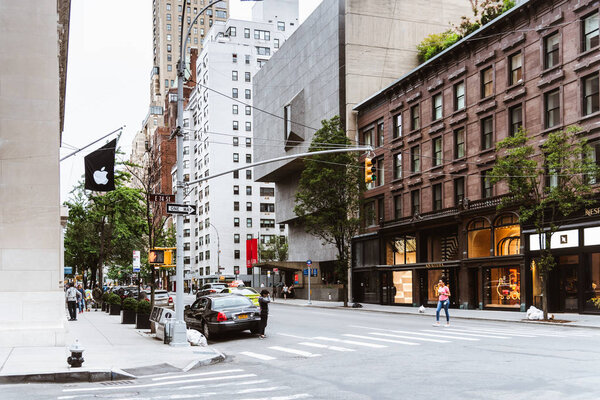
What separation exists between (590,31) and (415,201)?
18520 millimetres

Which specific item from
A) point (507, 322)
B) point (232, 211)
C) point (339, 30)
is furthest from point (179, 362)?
point (232, 211)

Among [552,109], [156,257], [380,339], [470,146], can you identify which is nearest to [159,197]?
[156,257]

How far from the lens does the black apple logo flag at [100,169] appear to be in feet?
70.5

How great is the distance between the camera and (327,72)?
194ft

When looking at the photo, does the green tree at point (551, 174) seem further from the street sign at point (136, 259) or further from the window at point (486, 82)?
the street sign at point (136, 259)

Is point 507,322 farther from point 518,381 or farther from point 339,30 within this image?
point 339,30

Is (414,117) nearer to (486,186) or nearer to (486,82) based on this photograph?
(486,82)

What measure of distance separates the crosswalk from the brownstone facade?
37.1ft

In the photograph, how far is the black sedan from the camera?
22.1 m

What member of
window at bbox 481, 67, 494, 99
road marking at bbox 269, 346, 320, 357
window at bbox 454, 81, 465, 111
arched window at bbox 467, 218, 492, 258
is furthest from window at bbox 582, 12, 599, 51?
road marking at bbox 269, 346, 320, 357

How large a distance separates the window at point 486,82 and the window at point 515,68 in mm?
1734

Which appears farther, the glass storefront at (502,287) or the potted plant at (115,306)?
the potted plant at (115,306)

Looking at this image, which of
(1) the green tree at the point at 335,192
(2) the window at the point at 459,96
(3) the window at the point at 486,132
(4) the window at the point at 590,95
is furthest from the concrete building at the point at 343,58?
(4) the window at the point at 590,95

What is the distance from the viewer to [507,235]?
121 feet
